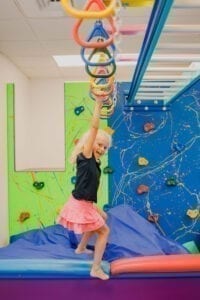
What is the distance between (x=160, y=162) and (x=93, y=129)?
2702mm

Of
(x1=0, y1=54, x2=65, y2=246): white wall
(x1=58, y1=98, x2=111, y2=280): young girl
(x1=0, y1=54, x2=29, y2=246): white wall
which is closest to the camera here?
(x1=58, y1=98, x2=111, y2=280): young girl

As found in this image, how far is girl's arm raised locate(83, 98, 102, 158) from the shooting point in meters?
1.55

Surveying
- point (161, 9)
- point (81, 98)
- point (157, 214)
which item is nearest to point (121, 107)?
point (81, 98)

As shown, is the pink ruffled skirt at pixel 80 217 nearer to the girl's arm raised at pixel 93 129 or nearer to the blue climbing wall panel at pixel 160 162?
the girl's arm raised at pixel 93 129

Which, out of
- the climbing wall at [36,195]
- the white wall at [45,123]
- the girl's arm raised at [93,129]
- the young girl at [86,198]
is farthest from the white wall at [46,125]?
the girl's arm raised at [93,129]

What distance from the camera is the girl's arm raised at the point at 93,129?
1.55m

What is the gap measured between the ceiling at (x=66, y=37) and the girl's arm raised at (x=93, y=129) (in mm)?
552

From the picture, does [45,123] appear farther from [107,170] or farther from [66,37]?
[66,37]

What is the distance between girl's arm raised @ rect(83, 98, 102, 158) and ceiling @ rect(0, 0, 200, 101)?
552mm

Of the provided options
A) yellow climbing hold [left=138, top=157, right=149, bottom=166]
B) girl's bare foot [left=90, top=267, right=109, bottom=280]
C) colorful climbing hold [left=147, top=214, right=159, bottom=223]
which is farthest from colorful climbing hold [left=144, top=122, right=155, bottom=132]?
girl's bare foot [left=90, top=267, right=109, bottom=280]

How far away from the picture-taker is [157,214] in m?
4.24

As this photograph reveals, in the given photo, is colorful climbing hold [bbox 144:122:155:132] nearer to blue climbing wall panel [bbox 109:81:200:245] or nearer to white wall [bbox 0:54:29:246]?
blue climbing wall panel [bbox 109:81:200:245]

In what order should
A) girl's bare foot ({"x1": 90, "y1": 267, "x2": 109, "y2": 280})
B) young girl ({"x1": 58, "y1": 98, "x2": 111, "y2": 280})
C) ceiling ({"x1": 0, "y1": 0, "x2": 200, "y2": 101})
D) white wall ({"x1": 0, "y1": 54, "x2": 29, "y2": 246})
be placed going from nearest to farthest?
1. girl's bare foot ({"x1": 90, "y1": 267, "x2": 109, "y2": 280})
2. young girl ({"x1": 58, "y1": 98, "x2": 111, "y2": 280})
3. ceiling ({"x1": 0, "y1": 0, "x2": 200, "y2": 101})
4. white wall ({"x1": 0, "y1": 54, "x2": 29, "y2": 246})

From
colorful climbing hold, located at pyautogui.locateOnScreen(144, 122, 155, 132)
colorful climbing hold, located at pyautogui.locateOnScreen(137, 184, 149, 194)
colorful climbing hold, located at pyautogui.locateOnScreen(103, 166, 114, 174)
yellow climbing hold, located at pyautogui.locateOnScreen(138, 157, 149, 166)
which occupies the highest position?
colorful climbing hold, located at pyautogui.locateOnScreen(144, 122, 155, 132)
